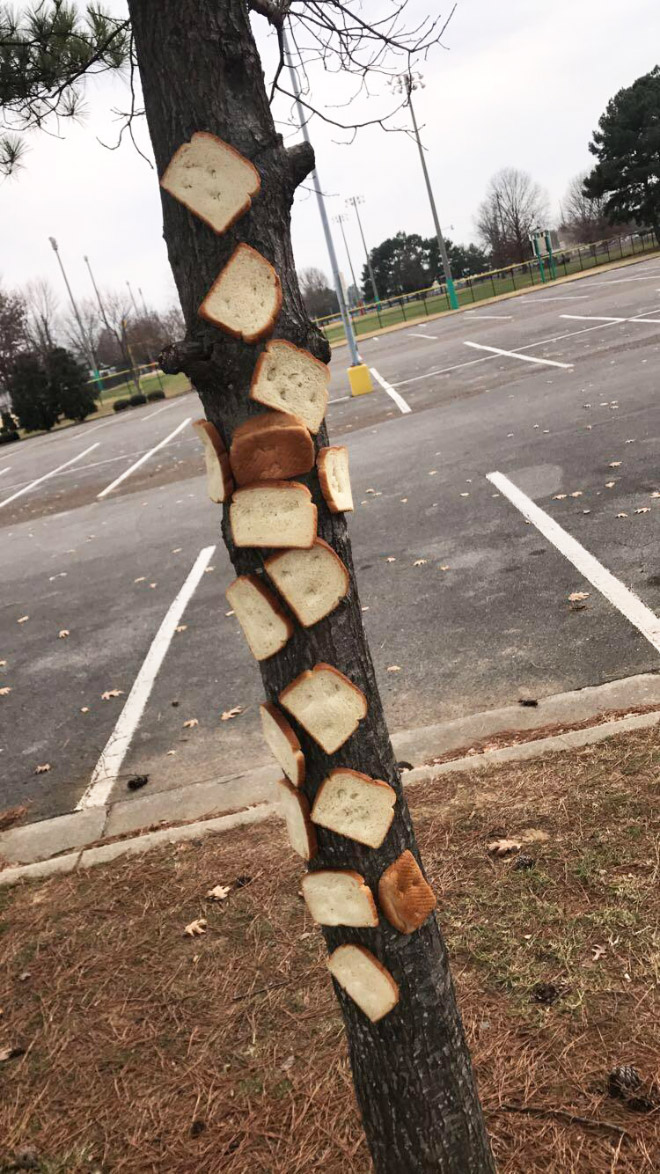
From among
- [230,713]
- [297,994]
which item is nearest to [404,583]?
[230,713]

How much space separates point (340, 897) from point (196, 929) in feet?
5.51

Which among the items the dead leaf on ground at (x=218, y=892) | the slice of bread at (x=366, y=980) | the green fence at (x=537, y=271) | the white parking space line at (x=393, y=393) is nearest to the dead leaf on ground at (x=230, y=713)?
the dead leaf on ground at (x=218, y=892)

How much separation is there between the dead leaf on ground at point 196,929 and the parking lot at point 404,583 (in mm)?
1438

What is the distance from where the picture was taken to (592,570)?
6.13m

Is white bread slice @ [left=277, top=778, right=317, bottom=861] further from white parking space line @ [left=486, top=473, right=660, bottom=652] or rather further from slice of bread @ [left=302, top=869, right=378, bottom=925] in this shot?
white parking space line @ [left=486, top=473, right=660, bottom=652]

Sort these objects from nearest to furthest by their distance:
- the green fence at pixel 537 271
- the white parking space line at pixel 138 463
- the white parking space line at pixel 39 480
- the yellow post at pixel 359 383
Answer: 1. the white parking space line at pixel 138 463
2. the white parking space line at pixel 39 480
3. the yellow post at pixel 359 383
4. the green fence at pixel 537 271

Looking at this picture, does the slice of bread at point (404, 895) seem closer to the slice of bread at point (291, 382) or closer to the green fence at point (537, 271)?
the slice of bread at point (291, 382)

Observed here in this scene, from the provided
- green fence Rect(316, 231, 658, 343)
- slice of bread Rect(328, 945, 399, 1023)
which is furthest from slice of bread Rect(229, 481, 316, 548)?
green fence Rect(316, 231, 658, 343)

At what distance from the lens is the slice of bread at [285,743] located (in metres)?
1.69

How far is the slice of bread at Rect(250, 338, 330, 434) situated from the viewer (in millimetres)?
1541

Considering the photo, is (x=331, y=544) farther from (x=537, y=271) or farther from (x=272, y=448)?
(x=537, y=271)

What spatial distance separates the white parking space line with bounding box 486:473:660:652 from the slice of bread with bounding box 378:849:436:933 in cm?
339

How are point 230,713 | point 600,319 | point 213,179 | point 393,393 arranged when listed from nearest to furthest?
point 213,179
point 230,713
point 393,393
point 600,319

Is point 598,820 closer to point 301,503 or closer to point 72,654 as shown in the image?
point 301,503
